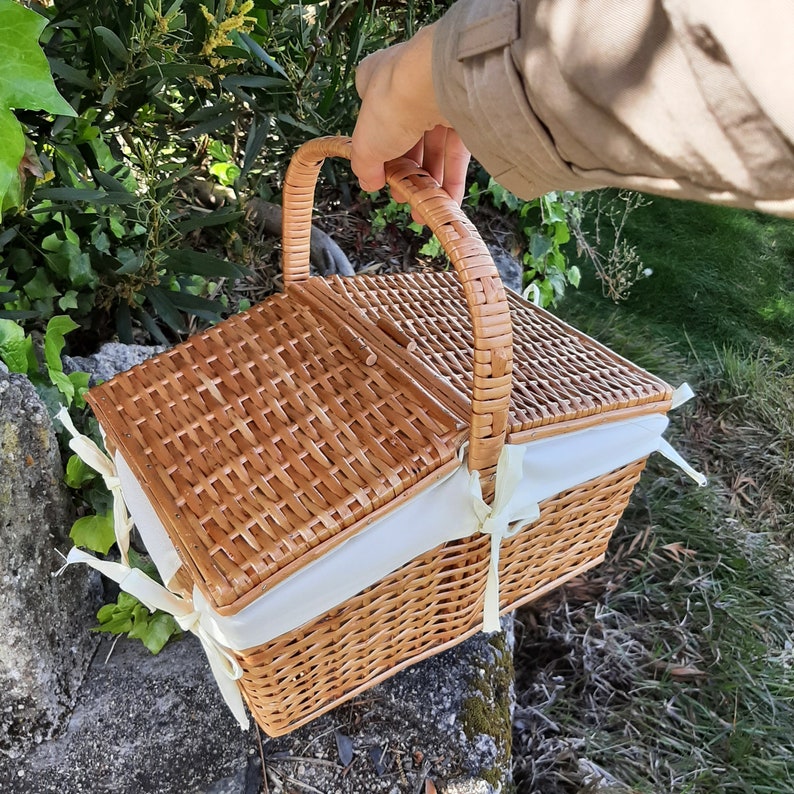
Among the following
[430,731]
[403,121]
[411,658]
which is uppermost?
[403,121]

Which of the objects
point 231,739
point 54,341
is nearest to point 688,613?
point 231,739

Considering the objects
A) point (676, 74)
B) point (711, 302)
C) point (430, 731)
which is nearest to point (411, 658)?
point (430, 731)

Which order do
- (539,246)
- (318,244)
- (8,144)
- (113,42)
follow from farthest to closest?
(539,246)
(318,244)
(113,42)
(8,144)

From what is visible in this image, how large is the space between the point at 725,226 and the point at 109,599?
8.04 feet

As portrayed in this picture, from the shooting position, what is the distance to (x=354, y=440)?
0.75m

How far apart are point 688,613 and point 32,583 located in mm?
1260

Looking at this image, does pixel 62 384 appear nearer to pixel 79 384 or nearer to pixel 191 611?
pixel 79 384

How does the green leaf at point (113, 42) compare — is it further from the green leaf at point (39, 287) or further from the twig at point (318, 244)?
the twig at point (318, 244)

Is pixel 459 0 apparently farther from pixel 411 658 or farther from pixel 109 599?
pixel 109 599

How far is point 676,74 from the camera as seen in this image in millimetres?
437

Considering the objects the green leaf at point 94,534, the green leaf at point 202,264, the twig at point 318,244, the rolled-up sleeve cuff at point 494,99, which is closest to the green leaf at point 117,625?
the green leaf at point 94,534

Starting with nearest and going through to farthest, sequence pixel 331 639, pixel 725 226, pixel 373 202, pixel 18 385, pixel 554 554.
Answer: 1. pixel 331 639
2. pixel 18 385
3. pixel 554 554
4. pixel 373 202
5. pixel 725 226

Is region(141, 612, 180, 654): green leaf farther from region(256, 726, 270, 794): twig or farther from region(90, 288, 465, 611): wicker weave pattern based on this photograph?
region(90, 288, 465, 611): wicker weave pattern

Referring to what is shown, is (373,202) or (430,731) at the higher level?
(373,202)
